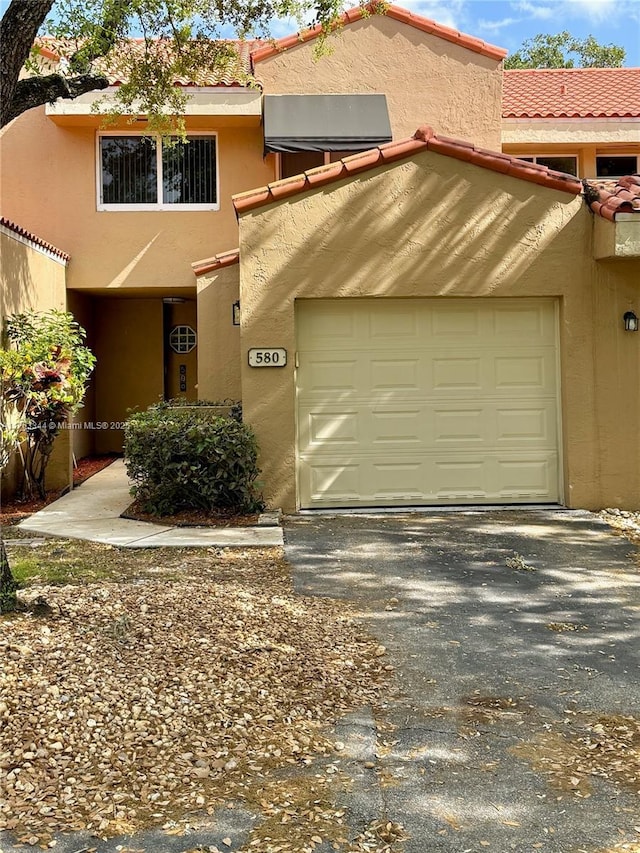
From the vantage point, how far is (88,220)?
14656 mm

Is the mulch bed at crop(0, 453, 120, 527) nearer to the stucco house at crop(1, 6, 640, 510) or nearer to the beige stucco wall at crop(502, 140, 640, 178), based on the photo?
the stucco house at crop(1, 6, 640, 510)

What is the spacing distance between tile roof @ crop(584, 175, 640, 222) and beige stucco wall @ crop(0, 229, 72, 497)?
23.5 ft

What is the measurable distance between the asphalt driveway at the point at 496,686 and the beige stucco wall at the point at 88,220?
24.1 feet

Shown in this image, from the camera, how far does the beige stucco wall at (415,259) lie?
10.2m

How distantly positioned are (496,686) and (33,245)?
32.5ft

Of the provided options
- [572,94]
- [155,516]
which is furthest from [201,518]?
[572,94]

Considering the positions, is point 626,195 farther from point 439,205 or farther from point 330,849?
point 330,849

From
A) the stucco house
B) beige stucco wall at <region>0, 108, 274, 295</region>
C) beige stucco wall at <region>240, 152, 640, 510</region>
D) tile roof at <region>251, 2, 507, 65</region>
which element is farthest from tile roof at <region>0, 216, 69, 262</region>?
tile roof at <region>251, 2, 507, 65</region>

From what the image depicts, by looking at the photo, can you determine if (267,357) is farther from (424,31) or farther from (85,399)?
(424,31)

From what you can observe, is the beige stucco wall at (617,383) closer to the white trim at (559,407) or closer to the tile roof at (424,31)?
the white trim at (559,407)

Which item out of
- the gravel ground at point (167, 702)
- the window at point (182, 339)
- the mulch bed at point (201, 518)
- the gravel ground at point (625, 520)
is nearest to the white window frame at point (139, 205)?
the window at point (182, 339)

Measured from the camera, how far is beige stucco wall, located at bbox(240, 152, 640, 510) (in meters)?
10.2

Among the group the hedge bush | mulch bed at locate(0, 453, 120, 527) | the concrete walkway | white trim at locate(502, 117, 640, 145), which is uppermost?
white trim at locate(502, 117, 640, 145)

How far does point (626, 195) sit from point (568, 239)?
805mm
